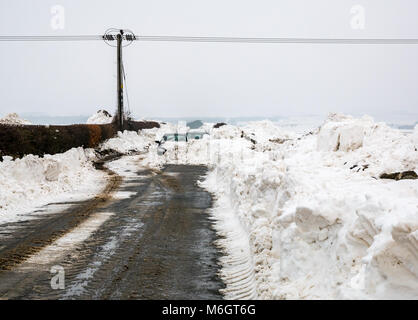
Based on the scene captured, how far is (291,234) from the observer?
541 centimetres

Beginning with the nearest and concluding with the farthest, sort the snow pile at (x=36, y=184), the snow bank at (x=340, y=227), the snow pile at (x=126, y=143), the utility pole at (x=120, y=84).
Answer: the snow bank at (x=340, y=227) → the snow pile at (x=36, y=184) → the snow pile at (x=126, y=143) → the utility pole at (x=120, y=84)

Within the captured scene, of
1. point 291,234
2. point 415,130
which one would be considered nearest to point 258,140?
point 415,130

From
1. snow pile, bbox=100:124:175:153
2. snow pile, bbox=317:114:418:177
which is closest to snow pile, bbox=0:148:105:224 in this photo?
snow pile, bbox=317:114:418:177

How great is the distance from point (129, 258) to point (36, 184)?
820 centimetres

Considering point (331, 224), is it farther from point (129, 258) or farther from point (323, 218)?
point (129, 258)

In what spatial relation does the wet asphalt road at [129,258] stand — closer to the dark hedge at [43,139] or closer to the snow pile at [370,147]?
the snow pile at [370,147]

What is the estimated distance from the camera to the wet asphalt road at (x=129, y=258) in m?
5.88

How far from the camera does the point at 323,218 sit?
16.4 ft

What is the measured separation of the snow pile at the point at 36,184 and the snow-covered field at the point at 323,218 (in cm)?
5

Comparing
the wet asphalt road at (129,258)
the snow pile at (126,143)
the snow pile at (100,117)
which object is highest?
the snow pile at (100,117)

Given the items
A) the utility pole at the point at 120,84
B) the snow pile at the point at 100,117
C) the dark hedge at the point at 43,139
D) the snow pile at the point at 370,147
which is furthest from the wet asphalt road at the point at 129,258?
the snow pile at the point at 100,117

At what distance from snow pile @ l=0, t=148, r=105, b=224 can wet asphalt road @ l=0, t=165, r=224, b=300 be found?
1.50m
